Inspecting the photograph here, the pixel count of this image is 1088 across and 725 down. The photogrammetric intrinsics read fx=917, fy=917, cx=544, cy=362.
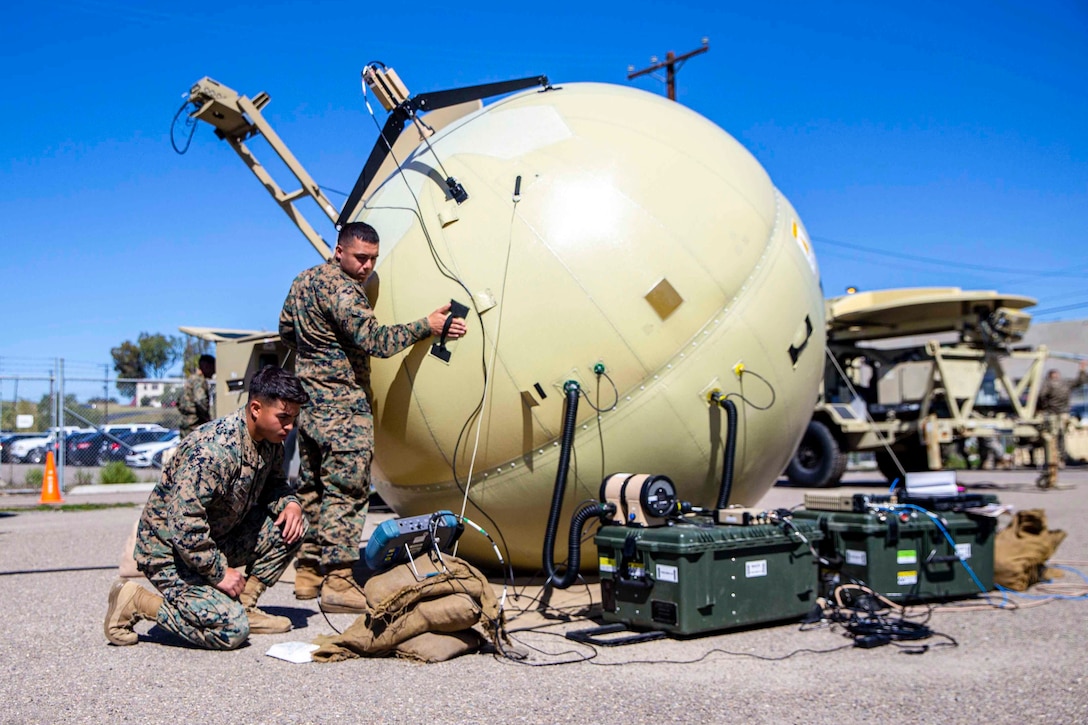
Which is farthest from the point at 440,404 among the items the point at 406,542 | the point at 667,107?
the point at 667,107

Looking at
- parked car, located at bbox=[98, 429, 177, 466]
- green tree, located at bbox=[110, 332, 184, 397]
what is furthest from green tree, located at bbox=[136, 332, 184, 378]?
parked car, located at bbox=[98, 429, 177, 466]

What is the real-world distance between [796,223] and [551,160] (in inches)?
64.1

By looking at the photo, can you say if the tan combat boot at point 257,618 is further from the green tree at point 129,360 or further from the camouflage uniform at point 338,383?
the green tree at point 129,360

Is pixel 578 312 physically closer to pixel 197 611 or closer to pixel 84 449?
pixel 197 611

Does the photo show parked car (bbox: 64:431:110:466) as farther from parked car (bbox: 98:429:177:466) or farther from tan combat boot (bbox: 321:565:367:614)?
tan combat boot (bbox: 321:565:367:614)

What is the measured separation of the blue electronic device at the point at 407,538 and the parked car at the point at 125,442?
15.4 m

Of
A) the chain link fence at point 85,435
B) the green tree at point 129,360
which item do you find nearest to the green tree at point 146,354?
the green tree at point 129,360

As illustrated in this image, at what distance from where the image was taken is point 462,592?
3826mm

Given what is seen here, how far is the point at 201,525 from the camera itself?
3709 mm

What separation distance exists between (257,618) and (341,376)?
1229 millimetres

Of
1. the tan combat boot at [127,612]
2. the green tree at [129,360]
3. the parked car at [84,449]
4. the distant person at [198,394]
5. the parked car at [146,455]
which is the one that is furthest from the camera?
the green tree at [129,360]

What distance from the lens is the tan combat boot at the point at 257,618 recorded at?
4.17 metres

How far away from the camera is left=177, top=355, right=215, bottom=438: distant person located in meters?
9.68

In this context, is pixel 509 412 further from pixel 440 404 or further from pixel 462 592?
pixel 462 592
